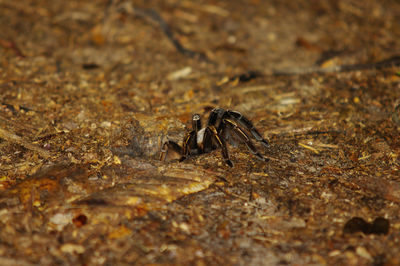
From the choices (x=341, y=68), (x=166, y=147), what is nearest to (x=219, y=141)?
(x=166, y=147)

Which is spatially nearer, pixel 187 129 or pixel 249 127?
pixel 249 127

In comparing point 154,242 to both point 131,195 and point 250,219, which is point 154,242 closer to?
point 131,195

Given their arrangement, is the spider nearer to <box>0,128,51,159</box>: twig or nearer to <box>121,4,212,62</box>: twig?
<box>0,128,51,159</box>: twig

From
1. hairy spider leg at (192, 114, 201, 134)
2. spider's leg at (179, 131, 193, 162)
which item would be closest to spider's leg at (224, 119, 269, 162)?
hairy spider leg at (192, 114, 201, 134)

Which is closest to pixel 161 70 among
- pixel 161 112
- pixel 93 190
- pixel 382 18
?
pixel 161 112

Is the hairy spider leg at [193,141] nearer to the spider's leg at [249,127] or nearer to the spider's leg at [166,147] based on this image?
the spider's leg at [166,147]

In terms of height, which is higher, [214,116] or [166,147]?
[214,116]

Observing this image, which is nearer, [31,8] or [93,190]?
[93,190]

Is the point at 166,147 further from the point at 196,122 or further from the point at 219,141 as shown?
the point at 219,141
